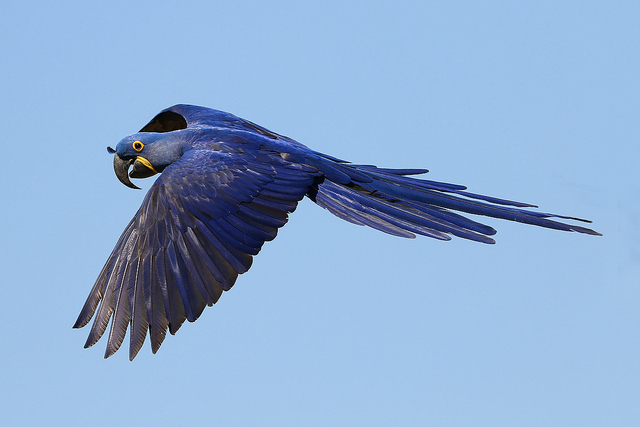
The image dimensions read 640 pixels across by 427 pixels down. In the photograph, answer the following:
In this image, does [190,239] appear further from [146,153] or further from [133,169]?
[133,169]

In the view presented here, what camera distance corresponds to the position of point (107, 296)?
489 cm

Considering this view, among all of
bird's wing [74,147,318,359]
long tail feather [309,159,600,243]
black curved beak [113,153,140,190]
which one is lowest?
bird's wing [74,147,318,359]

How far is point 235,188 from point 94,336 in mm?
1415

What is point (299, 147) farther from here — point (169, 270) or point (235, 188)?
point (169, 270)

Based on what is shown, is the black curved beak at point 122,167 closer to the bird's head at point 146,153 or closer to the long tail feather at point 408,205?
the bird's head at point 146,153

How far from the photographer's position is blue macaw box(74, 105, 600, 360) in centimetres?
463

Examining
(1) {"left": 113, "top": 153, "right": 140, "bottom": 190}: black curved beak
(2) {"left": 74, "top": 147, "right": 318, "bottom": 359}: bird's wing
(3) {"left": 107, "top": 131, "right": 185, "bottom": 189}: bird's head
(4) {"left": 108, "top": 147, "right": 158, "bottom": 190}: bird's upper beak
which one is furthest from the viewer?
(1) {"left": 113, "top": 153, "right": 140, "bottom": 190}: black curved beak

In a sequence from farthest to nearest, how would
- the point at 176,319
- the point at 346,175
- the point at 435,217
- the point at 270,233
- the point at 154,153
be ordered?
the point at 154,153 → the point at 346,175 → the point at 435,217 → the point at 270,233 → the point at 176,319

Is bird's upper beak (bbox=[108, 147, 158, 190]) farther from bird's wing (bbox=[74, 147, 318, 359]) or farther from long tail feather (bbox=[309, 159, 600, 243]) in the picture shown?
long tail feather (bbox=[309, 159, 600, 243])

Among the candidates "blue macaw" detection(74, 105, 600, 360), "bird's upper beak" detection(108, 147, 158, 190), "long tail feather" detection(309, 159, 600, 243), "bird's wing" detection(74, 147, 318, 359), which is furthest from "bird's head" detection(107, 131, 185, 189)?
"long tail feather" detection(309, 159, 600, 243)

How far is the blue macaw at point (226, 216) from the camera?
15.2 ft

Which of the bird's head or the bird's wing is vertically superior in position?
the bird's head

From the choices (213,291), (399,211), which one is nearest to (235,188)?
(213,291)

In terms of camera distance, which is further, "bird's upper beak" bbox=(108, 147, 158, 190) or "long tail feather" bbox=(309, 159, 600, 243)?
"bird's upper beak" bbox=(108, 147, 158, 190)
